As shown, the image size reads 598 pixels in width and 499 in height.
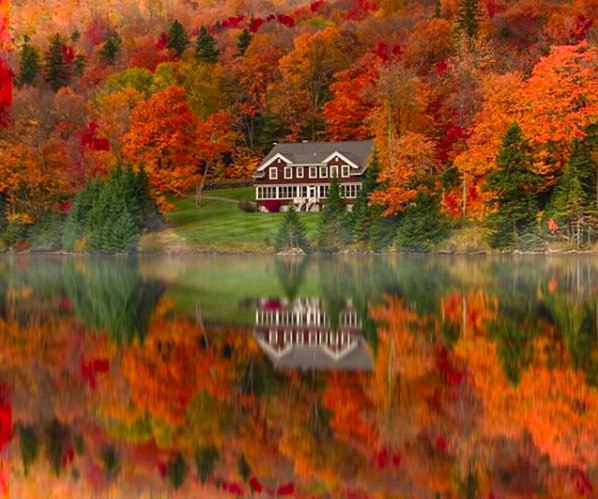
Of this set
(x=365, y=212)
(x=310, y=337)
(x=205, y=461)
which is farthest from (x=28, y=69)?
(x=205, y=461)

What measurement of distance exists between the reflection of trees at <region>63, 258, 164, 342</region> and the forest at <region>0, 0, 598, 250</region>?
2511 centimetres

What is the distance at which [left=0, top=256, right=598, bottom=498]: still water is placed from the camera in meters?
11.1

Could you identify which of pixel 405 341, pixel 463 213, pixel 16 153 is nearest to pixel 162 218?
pixel 16 153

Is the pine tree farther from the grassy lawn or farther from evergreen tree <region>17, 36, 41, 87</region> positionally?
evergreen tree <region>17, 36, 41, 87</region>

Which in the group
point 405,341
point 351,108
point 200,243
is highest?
point 351,108

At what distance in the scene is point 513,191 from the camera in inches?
2514

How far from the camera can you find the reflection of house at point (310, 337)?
18938mm

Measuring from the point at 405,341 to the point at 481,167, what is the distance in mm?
47815

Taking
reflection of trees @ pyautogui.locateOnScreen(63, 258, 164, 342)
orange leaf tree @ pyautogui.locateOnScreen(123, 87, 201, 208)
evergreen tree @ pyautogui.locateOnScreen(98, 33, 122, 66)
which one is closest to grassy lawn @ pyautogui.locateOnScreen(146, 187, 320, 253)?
orange leaf tree @ pyautogui.locateOnScreen(123, 87, 201, 208)

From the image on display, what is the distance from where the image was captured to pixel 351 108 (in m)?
95.2

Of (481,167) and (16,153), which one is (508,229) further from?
(16,153)

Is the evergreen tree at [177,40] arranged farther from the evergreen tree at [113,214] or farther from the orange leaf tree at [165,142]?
the evergreen tree at [113,214]

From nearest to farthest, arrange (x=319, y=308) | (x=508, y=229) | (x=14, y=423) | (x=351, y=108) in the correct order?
1. (x=14, y=423)
2. (x=319, y=308)
3. (x=508, y=229)
4. (x=351, y=108)

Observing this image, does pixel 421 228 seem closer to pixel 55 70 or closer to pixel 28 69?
pixel 55 70
